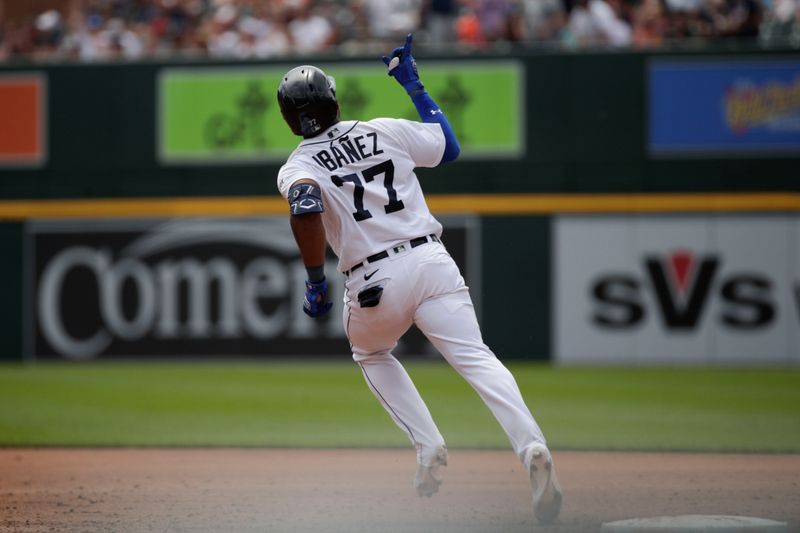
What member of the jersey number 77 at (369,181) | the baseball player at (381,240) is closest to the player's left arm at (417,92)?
the baseball player at (381,240)

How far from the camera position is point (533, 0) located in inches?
632

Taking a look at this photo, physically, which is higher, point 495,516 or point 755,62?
point 755,62

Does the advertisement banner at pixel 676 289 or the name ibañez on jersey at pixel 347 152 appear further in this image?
the advertisement banner at pixel 676 289

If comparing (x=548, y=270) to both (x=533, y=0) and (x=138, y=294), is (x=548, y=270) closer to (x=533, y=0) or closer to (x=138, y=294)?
(x=533, y=0)

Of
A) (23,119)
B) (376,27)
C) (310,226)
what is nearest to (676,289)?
(376,27)

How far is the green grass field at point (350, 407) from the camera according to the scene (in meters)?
9.31

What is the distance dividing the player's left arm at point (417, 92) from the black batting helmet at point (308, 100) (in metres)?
0.38

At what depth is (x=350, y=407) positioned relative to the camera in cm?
1152

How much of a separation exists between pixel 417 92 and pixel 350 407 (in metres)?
6.09

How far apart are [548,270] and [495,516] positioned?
9.95 metres

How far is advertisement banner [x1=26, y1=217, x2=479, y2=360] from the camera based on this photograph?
628 inches

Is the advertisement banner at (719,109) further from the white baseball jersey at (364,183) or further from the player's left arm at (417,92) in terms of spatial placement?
the white baseball jersey at (364,183)

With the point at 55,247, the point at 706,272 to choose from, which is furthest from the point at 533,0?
the point at 55,247

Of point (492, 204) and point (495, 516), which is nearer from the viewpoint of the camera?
point (495, 516)
